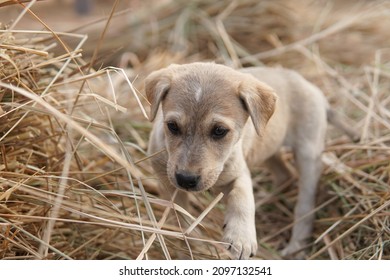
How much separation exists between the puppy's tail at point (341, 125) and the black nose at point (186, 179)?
252 cm

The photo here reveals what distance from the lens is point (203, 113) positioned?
376 centimetres

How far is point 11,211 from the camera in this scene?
3.69m

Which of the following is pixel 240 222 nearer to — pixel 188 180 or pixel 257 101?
pixel 188 180

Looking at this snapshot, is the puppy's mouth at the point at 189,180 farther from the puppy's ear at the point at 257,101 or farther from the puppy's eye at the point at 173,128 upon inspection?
the puppy's ear at the point at 257,101

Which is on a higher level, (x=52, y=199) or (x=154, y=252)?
(x=52, y=199)

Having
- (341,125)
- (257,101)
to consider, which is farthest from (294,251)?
(257,101)

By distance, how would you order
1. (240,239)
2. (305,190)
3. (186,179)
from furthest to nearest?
(305,190) < (240,239) < (186,179)

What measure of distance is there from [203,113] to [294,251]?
188cm

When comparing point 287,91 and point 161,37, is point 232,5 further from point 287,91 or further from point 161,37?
point 287,91

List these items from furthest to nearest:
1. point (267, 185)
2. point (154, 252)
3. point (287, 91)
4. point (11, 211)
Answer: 1. point (267, 185)
2. point (287, 91)
3. point (154, 252)
4. point (11, 211)

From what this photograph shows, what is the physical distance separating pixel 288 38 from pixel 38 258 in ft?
17.6

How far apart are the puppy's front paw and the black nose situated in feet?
1.32

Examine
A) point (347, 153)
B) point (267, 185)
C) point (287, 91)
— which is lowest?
point (267, 185)
